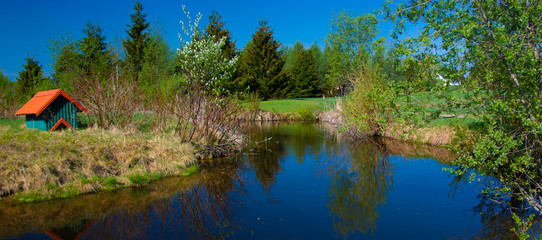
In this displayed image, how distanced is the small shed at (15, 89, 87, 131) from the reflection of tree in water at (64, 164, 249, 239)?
530 cm

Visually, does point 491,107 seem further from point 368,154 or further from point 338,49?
point 338,49

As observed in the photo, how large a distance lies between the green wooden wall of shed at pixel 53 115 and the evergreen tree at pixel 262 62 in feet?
105

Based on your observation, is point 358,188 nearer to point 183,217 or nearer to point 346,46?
point 183,217

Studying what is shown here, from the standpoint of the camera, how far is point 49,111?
11.4 m

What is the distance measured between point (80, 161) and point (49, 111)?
305 centimetres

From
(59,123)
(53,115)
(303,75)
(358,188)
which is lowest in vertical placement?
(358,188)

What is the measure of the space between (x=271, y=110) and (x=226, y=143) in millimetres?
19069

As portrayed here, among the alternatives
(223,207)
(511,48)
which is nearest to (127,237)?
(223,207)

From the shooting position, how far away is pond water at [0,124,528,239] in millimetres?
7254

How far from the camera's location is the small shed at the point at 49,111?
11.4 m

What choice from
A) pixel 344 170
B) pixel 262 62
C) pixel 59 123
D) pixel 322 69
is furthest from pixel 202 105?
pixel 322 69

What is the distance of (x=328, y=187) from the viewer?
10.6 meters

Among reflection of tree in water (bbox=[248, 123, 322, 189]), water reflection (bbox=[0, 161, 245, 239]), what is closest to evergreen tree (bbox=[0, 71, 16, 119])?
reflection of tree in water (bbox=[248, 123, 322, 189])

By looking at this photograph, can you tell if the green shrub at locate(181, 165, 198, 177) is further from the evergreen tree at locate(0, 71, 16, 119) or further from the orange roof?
the evergreen tree at locate(0, 71, 16, 119)
